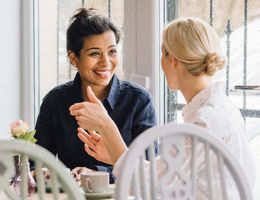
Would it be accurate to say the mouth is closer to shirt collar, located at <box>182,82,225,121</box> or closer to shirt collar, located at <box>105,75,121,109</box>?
shirt collar, located at <box>105,75,121,109</box>

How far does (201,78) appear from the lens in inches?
62.0

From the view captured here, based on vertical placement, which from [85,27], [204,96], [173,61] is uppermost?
[85,27]

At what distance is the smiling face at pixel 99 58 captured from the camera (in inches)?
90.6

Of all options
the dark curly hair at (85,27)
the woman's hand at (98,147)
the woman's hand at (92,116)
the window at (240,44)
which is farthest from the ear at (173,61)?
the dark curly hair at (85,27)

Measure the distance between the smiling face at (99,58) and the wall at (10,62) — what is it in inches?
37.2

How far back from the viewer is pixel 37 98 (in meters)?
3.22

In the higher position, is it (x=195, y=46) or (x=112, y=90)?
(x=195, y=46)

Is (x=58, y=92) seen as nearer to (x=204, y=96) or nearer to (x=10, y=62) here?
(x=10, y=62)

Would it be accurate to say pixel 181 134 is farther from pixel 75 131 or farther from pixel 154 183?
pixel 75 131

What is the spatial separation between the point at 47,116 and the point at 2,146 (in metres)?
1.46

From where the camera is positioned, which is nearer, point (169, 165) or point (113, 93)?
point (169, 165)

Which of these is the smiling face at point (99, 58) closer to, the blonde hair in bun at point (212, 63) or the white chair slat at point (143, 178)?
the blonde hair in bun at point (212, 63)

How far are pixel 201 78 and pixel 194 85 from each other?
3 centimetres

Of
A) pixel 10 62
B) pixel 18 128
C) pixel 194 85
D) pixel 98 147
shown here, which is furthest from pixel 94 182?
pixel 10 62
